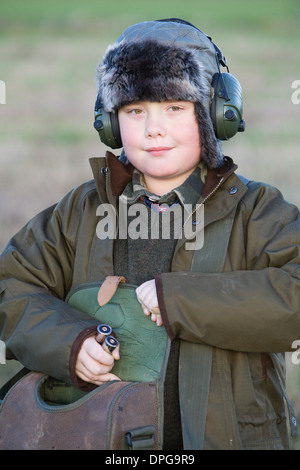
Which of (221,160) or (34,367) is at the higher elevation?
(221,160)

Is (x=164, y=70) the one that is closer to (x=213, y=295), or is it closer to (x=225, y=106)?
(x=225, y=106)

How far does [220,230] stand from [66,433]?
3.47 ft

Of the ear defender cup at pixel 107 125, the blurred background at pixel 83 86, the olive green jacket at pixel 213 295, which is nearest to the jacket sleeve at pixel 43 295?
the olive green jacket at pixel 213 295

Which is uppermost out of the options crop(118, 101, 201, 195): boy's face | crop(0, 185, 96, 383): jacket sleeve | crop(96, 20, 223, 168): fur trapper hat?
crop(96, 20, 223, 168): fur trapper hat

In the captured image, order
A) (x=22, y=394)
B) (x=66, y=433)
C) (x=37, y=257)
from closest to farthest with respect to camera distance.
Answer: (x=66, y=433) < (x=22, y=394) < (x=37, y=257)

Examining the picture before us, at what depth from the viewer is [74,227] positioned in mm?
3545

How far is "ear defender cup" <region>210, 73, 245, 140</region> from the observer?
11.0ft

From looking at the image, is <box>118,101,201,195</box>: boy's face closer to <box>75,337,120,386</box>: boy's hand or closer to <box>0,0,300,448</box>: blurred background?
<box>75,337,120,386</box>: boy's hand

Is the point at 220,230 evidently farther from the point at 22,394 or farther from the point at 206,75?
the point at 22,394

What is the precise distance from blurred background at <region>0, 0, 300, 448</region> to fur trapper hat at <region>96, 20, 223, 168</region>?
1820mm

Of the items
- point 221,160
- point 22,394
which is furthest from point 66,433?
point 221,160

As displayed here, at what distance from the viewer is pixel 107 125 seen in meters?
3.51

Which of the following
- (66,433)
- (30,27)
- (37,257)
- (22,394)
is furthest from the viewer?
(30,27)

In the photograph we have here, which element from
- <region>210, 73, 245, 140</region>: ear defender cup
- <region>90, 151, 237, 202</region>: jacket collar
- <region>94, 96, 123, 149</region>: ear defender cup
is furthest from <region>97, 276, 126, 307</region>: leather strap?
<region>210, 73, 245, 140</region>: ear defender cup
